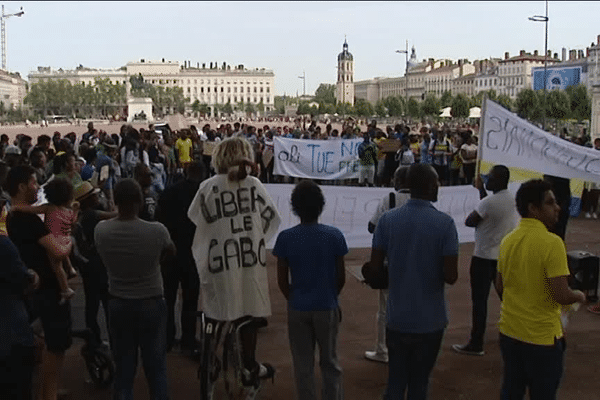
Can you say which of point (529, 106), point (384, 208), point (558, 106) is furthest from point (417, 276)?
point (529, 106)

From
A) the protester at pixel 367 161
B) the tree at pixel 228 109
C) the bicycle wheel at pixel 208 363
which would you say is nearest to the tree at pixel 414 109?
the tree at pixel 228 109

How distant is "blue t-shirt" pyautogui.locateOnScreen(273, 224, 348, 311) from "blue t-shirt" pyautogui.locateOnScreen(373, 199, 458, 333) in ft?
1.27

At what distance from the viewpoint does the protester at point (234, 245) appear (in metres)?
4.51

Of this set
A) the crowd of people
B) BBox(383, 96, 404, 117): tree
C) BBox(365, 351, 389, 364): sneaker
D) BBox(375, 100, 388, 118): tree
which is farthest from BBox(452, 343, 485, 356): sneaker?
BBox(375, 100, 388, 118): tree

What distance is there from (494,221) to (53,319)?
3.37 meters

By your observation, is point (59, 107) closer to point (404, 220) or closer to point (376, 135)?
point (376, 135)

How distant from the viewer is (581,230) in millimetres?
12602

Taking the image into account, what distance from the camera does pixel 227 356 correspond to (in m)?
4.62

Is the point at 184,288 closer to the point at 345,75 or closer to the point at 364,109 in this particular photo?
the point at 364,109

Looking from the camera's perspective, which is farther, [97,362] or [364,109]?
[364,109]

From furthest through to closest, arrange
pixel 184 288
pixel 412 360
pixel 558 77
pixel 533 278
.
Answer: pixel 558 77, pixel 184 288, pixel 412 360, pixel 533 278

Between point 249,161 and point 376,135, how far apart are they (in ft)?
45.5

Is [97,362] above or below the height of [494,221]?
below

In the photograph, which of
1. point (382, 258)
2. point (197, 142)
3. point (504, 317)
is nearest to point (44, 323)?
point (382, 258)
